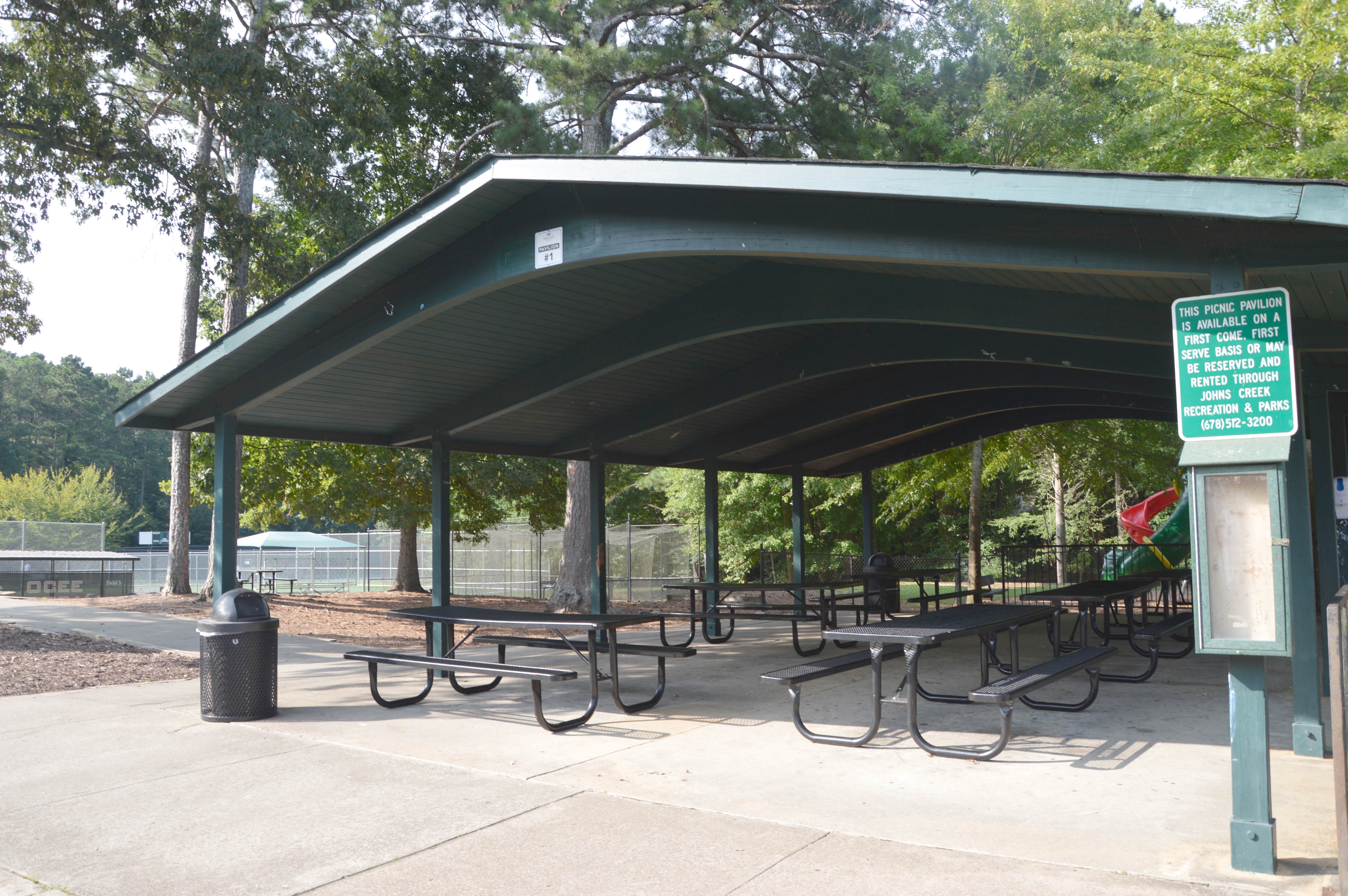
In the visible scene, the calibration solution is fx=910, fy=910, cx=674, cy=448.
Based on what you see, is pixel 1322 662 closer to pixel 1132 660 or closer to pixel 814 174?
pixel 1132 660

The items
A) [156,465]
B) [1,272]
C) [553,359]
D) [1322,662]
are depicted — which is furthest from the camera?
[156,465]

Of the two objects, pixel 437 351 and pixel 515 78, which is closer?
pixel 437 351

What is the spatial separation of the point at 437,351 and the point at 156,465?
81801 mm

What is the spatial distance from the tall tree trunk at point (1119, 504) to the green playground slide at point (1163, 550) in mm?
2927

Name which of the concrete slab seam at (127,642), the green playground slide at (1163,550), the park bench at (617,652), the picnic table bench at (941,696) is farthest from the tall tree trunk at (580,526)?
the picnic table bench at (941,696)

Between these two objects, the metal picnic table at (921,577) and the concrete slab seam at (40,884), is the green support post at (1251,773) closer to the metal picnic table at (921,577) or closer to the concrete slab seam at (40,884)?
the concrete slab seam at (40,884)

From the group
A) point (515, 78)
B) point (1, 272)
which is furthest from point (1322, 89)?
point (1, 272)

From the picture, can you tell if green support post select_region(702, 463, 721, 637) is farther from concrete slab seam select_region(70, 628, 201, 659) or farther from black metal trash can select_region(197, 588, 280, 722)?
black metal trash can select_region(197, 588, 280, 722)

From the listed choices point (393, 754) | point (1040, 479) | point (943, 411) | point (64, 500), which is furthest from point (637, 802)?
point (64, 500)

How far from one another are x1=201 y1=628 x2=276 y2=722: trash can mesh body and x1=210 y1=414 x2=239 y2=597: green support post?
1.71m

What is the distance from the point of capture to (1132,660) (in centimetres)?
1039

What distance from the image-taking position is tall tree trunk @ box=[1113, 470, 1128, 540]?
2575 cm

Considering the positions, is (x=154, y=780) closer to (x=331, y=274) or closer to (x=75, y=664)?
(x=331, y=274)

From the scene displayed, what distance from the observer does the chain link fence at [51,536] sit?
97.9 feet
